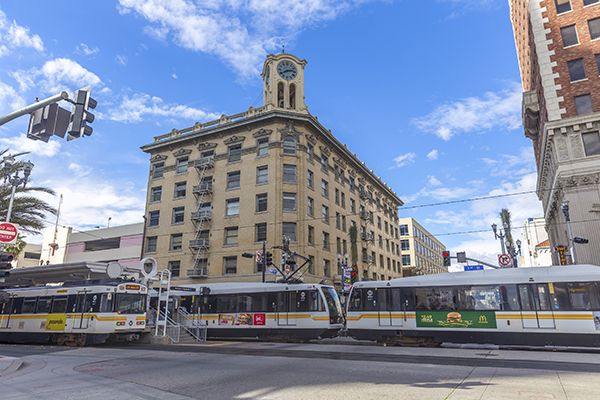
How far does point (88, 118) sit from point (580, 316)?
18.5 m

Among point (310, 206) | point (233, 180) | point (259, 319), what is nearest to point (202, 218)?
point (233, 180)

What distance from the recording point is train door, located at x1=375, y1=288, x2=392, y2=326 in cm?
1959

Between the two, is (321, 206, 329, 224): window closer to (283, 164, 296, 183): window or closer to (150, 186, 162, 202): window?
(283, 164, 296, 183): window

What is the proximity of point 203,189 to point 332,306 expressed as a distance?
2353 cm

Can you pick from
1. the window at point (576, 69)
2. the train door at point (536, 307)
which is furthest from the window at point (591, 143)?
the train door at point (536, 307)

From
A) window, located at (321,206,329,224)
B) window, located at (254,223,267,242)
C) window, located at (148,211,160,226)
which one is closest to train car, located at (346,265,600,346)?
window, located at (254,223,267,242)

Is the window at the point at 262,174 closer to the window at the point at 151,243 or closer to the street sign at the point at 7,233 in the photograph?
the window at the point at 151,243

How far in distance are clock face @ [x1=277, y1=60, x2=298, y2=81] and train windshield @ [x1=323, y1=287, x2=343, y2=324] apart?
2763 cm

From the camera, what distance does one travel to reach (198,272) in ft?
129

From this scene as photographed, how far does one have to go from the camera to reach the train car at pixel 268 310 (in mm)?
22031

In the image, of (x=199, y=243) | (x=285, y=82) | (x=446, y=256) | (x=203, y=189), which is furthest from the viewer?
(x=285, y=82)

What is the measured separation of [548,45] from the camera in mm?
32406

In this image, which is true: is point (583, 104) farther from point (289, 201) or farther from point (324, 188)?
point (289, 201)

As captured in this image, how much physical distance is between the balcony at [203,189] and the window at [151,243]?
7.35 meters
